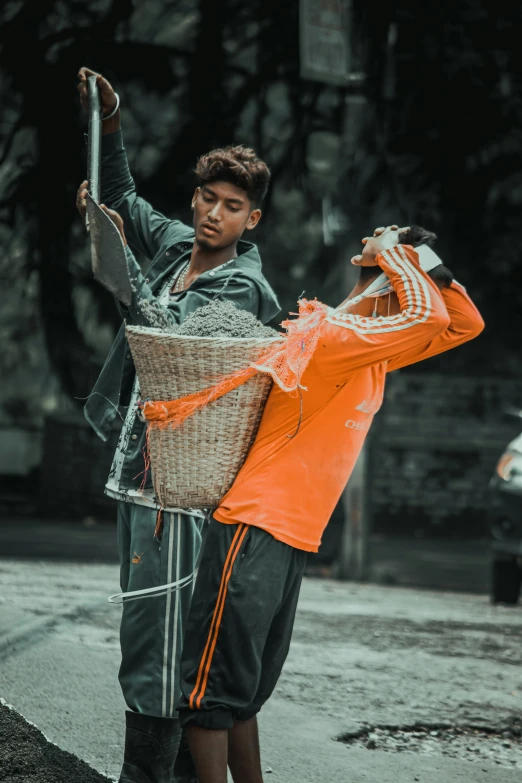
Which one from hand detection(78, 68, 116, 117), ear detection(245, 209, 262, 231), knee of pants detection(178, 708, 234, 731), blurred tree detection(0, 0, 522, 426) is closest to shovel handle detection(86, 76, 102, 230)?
hand detection(78, 68, 116, 117)

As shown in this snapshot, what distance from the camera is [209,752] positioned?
298cm

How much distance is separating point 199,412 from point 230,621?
568mm

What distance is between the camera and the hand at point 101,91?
11.6 feet

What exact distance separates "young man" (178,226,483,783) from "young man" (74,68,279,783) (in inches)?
14.6

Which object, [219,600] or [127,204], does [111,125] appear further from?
[219,600]

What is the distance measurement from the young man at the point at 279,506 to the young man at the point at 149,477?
1.21 ft

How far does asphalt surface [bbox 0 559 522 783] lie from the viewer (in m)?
4.23

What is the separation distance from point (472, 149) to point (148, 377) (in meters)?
9.48

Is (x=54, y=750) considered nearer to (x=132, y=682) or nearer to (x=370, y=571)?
(x=132, y=682)

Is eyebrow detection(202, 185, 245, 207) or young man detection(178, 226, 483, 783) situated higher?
eyebrow detection(202, 185, 245, 207)

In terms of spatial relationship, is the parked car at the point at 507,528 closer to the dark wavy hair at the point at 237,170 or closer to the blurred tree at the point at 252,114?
the blurred tree at the point at 252,114

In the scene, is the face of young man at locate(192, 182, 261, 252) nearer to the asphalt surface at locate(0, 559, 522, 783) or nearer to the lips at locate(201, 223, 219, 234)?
→ the lips at locate(201, 223, 219, 234)

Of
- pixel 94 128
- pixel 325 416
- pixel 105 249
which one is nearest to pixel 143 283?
pixel 105 249

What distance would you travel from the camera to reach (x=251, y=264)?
11.9 ft
